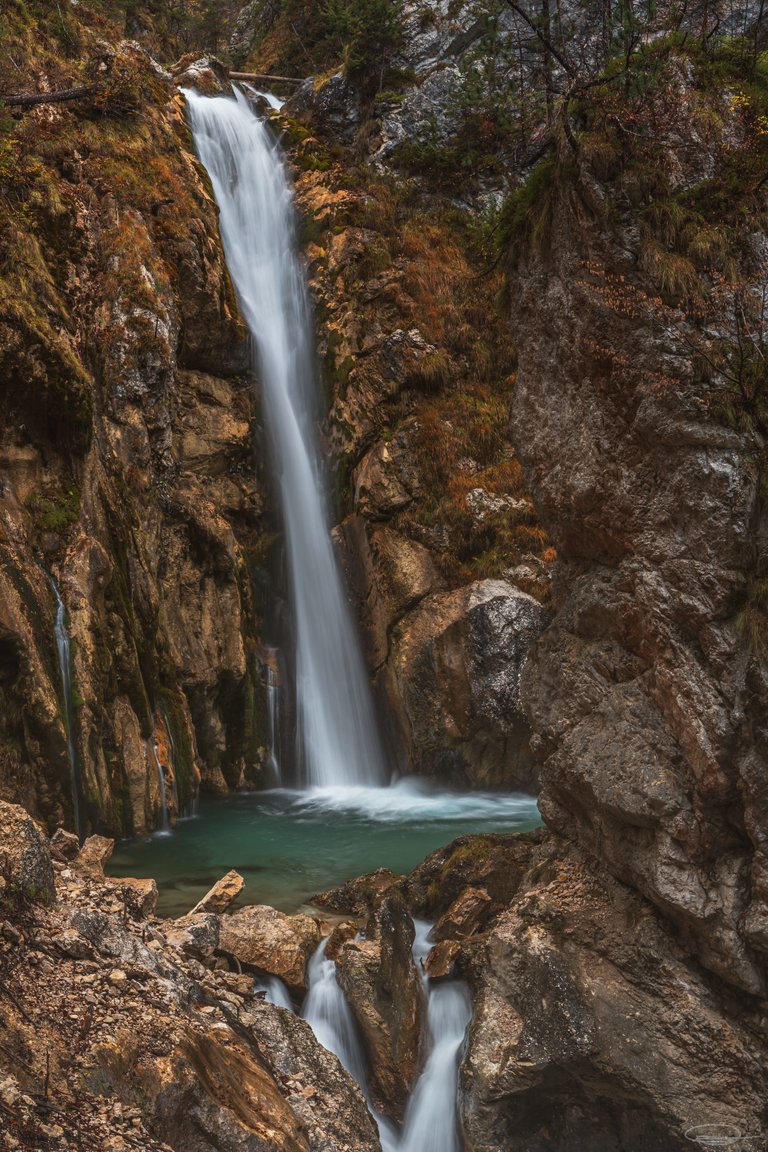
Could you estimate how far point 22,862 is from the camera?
4.34 m

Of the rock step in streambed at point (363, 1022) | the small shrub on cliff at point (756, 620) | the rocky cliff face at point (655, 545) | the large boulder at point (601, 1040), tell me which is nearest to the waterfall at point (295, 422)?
the rock step in streambed at point (363, 1022)

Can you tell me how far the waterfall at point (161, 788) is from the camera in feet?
33.1

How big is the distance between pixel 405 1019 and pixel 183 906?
266cm

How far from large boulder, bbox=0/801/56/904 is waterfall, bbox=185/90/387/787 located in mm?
8301

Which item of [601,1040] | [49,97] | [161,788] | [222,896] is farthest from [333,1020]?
[49,97]

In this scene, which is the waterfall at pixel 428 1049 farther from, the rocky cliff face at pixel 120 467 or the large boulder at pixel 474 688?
the large boulder at pixel 474 688

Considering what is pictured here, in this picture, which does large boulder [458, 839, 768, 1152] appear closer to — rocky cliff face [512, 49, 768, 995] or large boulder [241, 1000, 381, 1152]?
rocky cliff face [512, 49, 768, 995]

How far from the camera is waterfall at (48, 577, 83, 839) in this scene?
28.5 ft

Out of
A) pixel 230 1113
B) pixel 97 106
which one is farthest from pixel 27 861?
pixel 97 106

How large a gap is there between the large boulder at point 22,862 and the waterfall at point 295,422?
830 cm

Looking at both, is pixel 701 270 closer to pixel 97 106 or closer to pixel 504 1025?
pixel 504 1025

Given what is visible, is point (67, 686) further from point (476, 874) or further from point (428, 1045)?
point (428, 1045)

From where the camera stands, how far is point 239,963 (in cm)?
581

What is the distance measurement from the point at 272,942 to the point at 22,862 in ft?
7.63
